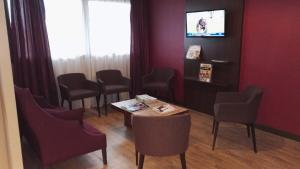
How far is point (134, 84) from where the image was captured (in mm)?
5695

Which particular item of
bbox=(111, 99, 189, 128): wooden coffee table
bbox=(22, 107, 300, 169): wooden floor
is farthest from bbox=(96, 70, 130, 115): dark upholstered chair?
bbox=(22, 107, 300, 169): wooden floor

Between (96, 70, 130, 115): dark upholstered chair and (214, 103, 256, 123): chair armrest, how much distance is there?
2.16 meters

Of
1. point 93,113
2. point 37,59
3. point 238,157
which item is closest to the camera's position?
point 238,157

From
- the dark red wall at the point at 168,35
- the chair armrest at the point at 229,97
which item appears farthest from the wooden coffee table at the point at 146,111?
the dark red wall at the point at 168,35

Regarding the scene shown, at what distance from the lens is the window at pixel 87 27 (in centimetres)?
458

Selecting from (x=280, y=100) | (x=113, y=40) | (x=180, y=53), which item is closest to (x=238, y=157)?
(x=280, y=100)

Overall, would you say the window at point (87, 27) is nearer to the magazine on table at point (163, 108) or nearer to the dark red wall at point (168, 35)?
the dark red wall at point (168, 35)

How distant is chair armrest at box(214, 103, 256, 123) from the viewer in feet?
10.4

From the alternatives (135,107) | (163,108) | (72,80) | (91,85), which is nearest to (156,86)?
(91,85)

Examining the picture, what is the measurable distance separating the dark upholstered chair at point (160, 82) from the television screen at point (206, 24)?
94 cm

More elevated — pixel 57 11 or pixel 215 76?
pixel 57 11

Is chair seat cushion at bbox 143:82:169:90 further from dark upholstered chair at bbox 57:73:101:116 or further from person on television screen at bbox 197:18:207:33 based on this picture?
person on television screen at bbox 197:18:207:33

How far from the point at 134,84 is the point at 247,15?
9.02ft

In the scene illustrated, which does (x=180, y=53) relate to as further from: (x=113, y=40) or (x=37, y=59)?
(x=37, y=59)
